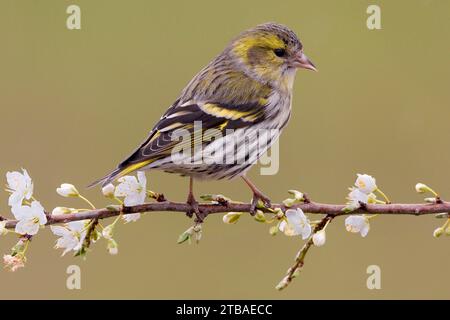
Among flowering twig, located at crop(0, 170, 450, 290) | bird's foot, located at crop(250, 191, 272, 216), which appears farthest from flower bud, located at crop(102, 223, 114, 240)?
bird's foot, located at crop(250, 191, 272, 216)

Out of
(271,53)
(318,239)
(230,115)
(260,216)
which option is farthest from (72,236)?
(271,53)

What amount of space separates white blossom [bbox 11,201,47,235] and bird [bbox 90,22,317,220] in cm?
37

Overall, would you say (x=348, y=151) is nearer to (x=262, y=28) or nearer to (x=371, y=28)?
(x=371, y=28)

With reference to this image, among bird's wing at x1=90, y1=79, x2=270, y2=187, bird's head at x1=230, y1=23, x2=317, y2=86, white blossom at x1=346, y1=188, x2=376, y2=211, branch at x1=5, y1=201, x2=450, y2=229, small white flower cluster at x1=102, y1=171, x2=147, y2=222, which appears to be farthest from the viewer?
bird's head at x1=230, y1=23, x2=317, y2=86

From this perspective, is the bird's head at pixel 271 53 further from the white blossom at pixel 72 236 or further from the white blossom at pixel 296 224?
the white blossom at pixel 72 236

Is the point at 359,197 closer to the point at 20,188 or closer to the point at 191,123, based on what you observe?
the point at 191,123

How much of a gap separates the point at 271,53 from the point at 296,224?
1685 mm

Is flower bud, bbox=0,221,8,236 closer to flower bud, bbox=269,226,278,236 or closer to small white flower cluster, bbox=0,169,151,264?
small white flower cluster, bbox=0,169,151,264

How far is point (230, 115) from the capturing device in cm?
475

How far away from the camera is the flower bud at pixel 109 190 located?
3914mm

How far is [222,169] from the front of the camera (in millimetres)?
4621

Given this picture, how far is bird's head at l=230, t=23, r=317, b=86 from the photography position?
5172 millimetres

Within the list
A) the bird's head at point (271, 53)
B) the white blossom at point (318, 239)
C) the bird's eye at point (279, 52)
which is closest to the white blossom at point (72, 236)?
the white blossom at point (318, 239)

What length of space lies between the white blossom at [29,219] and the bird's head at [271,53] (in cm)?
189
